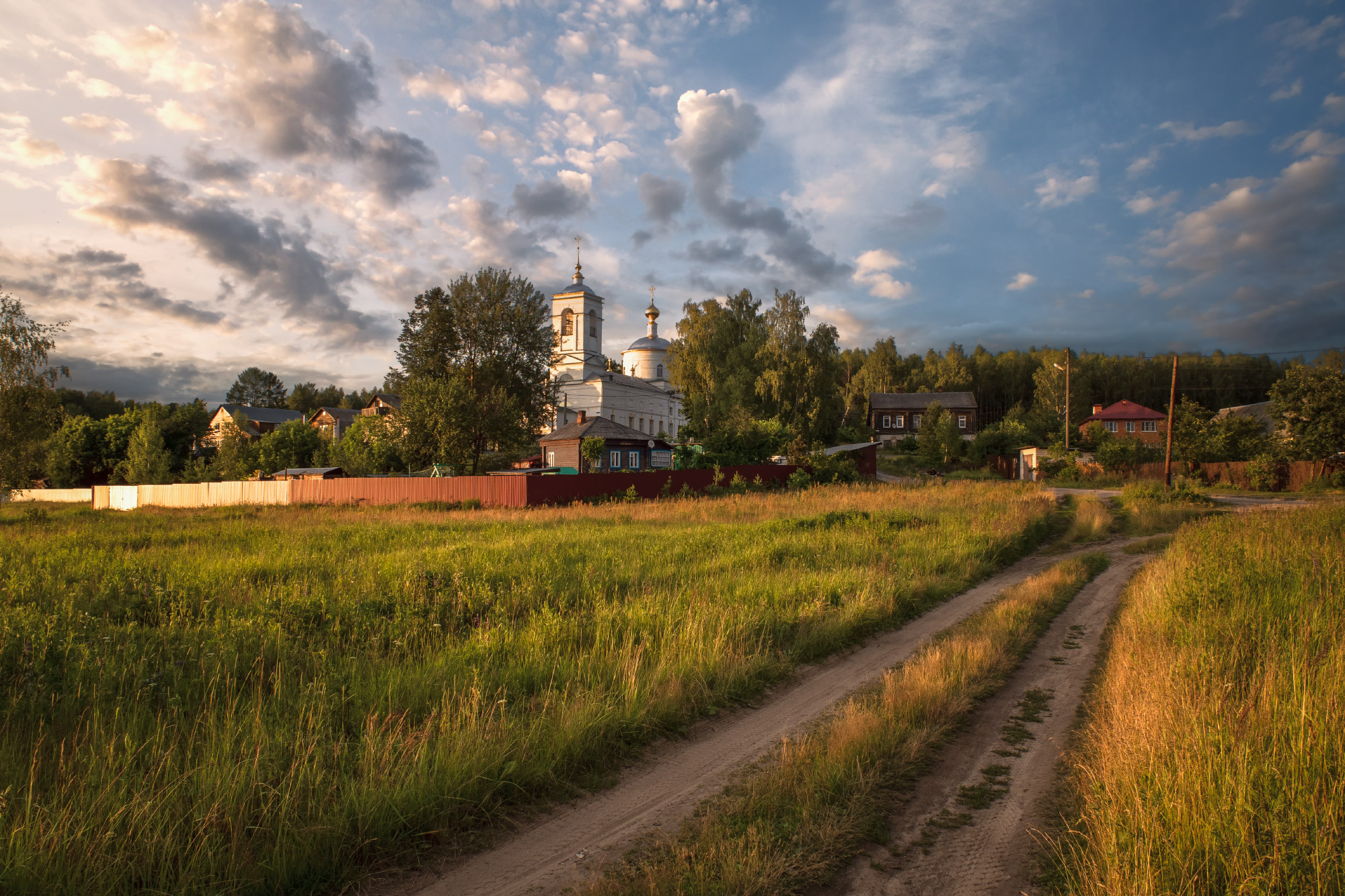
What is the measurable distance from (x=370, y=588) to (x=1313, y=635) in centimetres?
1030

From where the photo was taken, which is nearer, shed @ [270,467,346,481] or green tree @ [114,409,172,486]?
shed @ [270,467,346,481]

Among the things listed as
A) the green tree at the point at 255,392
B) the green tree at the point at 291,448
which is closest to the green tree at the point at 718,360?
the green tree at the point at 291,448

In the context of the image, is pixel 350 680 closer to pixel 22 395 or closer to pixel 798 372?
pixel 22 395

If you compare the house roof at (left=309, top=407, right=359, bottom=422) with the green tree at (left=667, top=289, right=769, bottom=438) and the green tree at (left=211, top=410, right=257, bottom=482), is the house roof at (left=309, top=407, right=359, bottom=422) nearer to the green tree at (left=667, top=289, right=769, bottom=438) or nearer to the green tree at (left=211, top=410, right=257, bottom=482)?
the green tree at (left=211, top=410, right=257, bottom=482)

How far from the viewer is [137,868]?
302 cm

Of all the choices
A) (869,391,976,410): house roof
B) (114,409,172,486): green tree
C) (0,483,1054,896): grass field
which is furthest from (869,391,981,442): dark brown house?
(114,409,172,486): green tree

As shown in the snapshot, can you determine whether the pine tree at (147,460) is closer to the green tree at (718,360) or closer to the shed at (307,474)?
the shed at (307,474)

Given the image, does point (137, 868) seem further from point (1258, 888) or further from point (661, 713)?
point (1258, 888)

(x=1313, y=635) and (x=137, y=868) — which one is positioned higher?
(x=1313, y=635)

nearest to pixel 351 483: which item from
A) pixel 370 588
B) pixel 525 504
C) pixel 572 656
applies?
pixel 525 504

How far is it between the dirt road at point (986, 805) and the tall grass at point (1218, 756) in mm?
255

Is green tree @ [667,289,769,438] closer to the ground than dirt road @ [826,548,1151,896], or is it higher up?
higher up

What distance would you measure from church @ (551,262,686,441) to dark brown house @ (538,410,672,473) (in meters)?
18.1

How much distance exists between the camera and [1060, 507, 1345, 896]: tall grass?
9.19 ft
